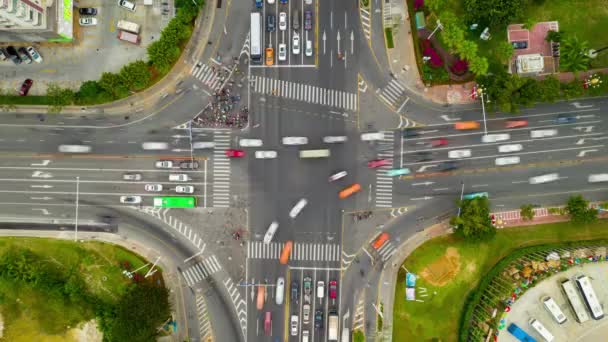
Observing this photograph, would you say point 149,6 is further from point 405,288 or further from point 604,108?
point 604,108

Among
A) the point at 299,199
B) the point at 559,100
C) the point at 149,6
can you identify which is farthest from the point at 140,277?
the point at 559,100

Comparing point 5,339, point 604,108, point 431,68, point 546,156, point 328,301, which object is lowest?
point 5,339

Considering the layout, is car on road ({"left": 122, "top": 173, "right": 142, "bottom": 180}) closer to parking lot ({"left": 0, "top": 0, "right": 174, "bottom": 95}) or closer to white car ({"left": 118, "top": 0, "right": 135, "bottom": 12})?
parking lot ({"left": 0, "top": 0, "right": 174, "bottom": 95})

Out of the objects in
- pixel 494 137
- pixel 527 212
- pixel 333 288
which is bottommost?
pixel 333 288

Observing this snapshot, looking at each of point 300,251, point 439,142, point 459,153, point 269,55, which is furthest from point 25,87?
point 459,153

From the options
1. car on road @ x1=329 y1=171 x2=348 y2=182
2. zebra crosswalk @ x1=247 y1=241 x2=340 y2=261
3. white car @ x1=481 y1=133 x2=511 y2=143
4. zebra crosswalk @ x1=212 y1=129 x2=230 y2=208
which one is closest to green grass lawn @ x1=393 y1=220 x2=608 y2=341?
zebra crosswalk @ x1=247 y1=241 x2=340 y2=261

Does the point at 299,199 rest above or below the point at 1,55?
below

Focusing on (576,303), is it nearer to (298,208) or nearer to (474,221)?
(474,221)
